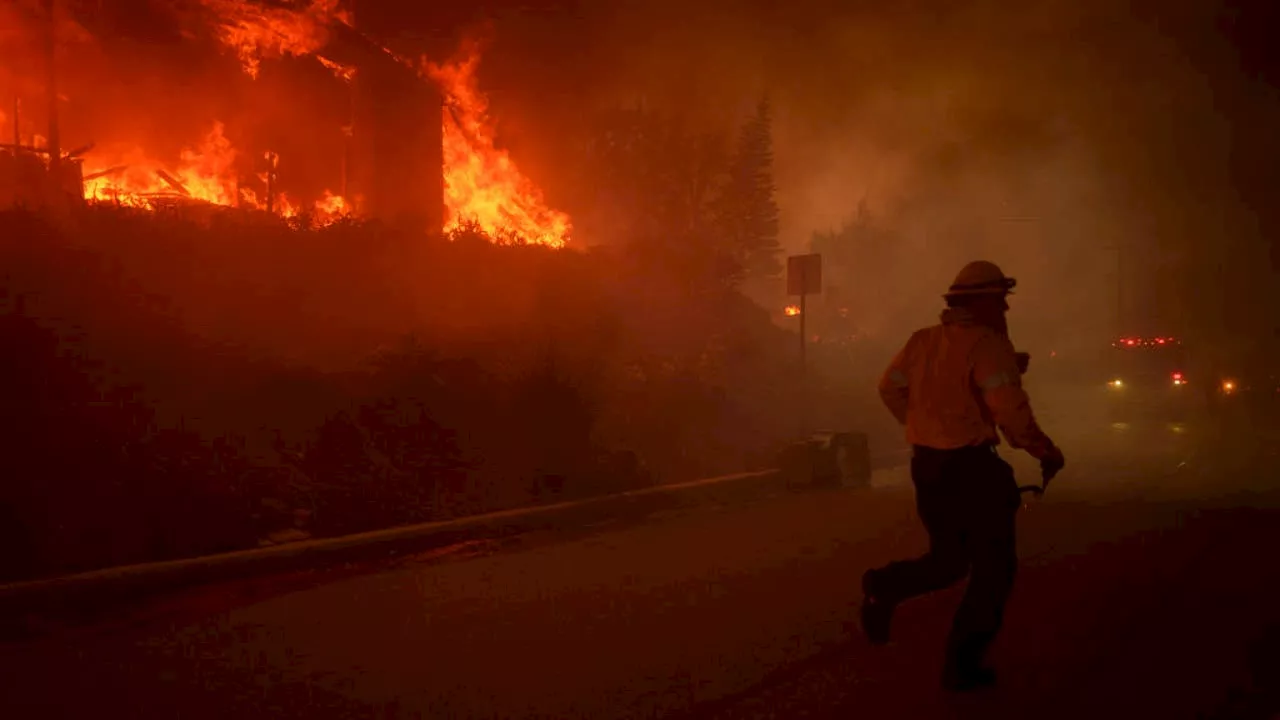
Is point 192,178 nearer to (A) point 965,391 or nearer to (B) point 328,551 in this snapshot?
(B) point 328,551

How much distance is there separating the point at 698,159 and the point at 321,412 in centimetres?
2867

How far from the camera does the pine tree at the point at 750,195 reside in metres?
39.0

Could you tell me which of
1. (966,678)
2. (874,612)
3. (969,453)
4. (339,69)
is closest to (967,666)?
(966,678)

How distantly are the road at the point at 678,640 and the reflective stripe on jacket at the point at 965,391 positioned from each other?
1.20m

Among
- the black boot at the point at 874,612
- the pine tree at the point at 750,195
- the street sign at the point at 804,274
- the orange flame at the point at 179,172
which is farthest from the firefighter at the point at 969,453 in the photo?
the pine tree at the point at 750,195

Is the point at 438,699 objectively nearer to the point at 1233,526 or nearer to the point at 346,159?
the point at 1233,526

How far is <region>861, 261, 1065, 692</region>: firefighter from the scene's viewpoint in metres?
3.96

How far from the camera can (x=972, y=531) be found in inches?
158

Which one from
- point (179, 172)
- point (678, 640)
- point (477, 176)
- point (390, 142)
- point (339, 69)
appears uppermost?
point (339, 69)

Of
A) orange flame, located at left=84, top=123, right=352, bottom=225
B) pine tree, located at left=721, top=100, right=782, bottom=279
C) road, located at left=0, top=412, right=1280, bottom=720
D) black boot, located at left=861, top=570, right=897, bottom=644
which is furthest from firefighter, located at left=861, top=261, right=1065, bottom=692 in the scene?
pine tree, located at left=721, top=100, right=782, bottom=279

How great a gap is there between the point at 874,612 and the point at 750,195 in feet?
119

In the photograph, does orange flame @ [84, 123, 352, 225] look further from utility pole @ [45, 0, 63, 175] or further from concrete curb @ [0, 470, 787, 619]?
concrete curb @ [0, 470, 787, 619]

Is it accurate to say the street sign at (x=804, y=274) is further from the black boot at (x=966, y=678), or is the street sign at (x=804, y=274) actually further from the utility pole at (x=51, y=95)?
the utility pole at (x=51, y=95)

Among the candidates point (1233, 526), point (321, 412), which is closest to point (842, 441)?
point (1233, 526)
